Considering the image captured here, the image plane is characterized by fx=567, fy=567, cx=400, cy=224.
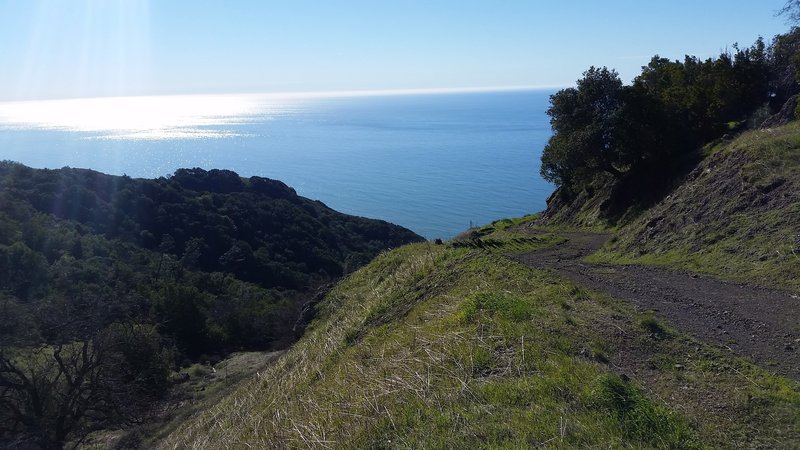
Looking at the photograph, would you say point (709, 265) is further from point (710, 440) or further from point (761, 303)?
point (710, 440)

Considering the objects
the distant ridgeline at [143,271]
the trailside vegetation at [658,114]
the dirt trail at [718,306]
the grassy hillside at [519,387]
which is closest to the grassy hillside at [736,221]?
the dirt trail at [718,306]

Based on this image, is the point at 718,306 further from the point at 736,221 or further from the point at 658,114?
the point at 658,114

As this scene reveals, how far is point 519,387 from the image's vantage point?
528 centimetres

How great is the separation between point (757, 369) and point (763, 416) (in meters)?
1.12

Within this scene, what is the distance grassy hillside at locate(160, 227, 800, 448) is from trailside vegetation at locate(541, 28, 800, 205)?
14.9m

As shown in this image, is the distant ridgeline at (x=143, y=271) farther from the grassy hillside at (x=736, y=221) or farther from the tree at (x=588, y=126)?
the tree at (x=588, y=126)

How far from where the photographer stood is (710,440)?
451 centimetres

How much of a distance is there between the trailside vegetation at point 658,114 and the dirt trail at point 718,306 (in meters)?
11.5

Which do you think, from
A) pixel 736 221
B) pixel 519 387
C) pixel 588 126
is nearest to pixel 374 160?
pixel 588 126

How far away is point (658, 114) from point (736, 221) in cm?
1111

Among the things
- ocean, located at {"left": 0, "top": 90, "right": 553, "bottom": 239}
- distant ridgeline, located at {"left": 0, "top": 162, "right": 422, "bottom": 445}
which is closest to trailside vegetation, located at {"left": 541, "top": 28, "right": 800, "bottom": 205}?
distant ridgeline, located at {"left": 0, "top": 162, "right": 422, "bottom": 445}

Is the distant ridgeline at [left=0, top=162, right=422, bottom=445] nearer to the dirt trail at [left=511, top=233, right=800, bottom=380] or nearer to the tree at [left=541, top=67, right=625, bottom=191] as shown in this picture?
the dirt trail at [left=511, top=233, right=800, bottom=380]

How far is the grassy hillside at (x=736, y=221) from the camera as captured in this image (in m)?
10.4

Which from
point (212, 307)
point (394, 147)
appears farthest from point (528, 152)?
point (212, 307)
